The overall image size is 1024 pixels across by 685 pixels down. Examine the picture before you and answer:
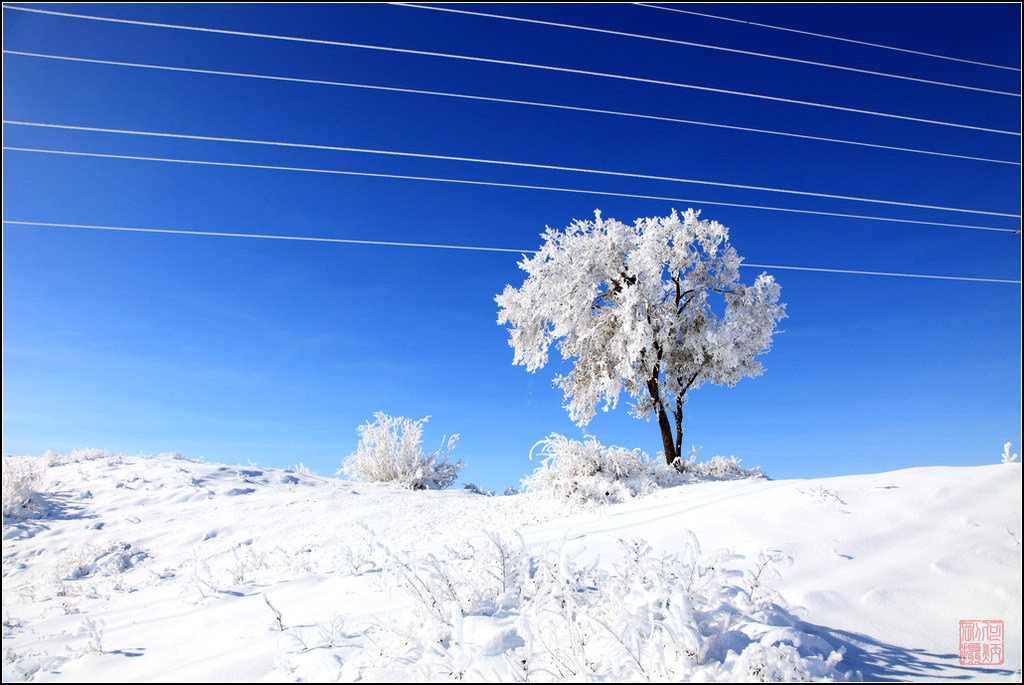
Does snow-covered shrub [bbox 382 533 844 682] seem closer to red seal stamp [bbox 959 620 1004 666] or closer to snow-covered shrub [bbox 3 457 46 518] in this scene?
red seal stamp [bbox 959 620 1004 666]

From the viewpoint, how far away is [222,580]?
17.9 ft

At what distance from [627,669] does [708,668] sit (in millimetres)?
330

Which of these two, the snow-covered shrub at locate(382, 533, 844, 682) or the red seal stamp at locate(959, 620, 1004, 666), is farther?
the red seal stamp at locate(959, 620, 1004, 666)

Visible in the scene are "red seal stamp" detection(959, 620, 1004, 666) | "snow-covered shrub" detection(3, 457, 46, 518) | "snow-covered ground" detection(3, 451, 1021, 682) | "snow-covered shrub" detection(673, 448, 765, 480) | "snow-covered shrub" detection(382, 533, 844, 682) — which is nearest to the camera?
"snow-covered shrub" detection(382, 533, 844, 682)

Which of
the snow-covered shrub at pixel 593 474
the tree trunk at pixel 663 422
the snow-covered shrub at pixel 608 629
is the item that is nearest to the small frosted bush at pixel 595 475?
the snow-covered shrub at pixel 593 474

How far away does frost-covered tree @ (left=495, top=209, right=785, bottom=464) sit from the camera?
14484 millimetres

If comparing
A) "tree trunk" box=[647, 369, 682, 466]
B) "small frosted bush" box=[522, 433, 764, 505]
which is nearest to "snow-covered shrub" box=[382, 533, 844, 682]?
"small frosted bush" box=[522, 433, 764, 505]

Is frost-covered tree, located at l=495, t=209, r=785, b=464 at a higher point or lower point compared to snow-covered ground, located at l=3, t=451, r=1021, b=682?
higher

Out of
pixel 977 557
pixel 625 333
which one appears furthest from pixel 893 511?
pixel 625 333

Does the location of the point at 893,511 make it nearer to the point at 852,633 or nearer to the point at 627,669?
the point at 852,633

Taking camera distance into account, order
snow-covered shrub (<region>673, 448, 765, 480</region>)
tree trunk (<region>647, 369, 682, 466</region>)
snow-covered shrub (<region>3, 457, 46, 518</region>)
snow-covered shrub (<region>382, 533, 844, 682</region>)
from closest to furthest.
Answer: snow-covered shrub (<region>382, 533, 844, 682</region>), snow-covered shrub (<region>3, 457, 46, 518</region>), snow-covered shrub (<region>673, 448, 765, 480</region>), tree trunk (<region>647, 369, 682, 466</region>)

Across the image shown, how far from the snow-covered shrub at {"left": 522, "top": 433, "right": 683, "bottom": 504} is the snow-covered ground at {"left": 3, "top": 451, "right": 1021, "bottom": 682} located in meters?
3.12

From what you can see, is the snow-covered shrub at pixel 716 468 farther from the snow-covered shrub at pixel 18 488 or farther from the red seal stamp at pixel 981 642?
the snow-covered shrub at pixel 18 488

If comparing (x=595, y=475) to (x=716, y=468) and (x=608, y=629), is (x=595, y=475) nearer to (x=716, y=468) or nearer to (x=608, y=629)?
(x=716, y=468)
